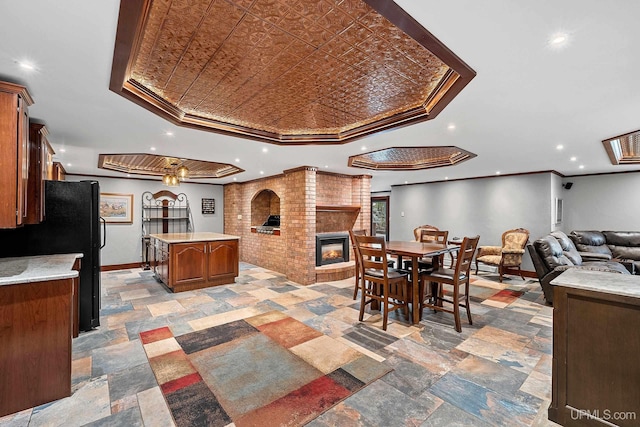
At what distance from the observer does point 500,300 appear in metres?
4.24

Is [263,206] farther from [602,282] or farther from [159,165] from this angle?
[602,282]

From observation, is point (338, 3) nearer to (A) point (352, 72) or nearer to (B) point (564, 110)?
(A) point (352, 72)

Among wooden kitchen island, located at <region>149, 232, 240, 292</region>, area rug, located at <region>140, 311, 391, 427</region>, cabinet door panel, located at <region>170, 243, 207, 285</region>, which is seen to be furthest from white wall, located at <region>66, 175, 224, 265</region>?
area rug, located at <region>140, 311, 391, 427</region>

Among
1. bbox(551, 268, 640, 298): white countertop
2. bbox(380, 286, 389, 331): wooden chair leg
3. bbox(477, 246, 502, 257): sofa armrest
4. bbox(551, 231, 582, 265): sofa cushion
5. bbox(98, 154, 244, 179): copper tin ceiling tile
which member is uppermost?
bbox(98, 154, 244, 179): copper tin ceiling tile

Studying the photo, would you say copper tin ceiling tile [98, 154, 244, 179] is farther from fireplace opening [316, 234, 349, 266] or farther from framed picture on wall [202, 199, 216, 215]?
fireplace opening [316, 234, 349, 266]

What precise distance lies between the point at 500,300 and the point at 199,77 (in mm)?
4808

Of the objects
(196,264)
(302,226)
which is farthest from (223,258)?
(302,226)

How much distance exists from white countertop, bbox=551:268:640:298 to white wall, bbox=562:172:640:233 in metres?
5.87

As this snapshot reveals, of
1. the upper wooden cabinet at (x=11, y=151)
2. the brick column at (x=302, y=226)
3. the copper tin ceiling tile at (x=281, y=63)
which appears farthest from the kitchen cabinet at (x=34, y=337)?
the brick column at (x=302, y=226)

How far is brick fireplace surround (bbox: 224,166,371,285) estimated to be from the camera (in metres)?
5.38

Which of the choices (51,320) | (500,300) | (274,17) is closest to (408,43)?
(274,17)

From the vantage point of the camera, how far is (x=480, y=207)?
6777mm

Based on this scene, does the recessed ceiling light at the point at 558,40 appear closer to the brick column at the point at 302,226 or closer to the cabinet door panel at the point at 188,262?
the brick column at the point at 302,226

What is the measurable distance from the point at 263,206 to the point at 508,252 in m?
5.72
